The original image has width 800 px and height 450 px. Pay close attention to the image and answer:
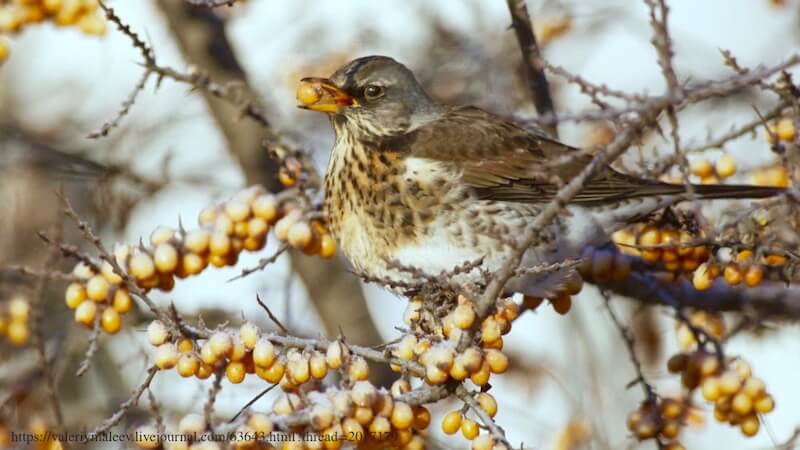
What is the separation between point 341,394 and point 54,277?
1119 mm

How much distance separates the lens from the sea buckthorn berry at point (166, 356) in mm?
2840

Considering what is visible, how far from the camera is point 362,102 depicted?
14.1ft

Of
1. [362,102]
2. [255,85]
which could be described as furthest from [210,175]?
[362,102]

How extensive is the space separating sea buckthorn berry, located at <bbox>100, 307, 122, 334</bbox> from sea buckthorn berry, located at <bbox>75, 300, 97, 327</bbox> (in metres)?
0.03

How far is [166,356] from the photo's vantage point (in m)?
2.84

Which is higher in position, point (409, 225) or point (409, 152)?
point (409, 152)

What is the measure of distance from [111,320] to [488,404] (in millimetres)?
1288

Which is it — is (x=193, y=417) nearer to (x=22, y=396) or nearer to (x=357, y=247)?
(x=357, y=247)

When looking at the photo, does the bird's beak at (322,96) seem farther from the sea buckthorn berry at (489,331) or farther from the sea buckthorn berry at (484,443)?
the sea buckthorn berry at (484,443)

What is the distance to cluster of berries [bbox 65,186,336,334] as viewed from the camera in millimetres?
3422

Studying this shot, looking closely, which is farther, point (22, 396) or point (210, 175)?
point (210, 175)

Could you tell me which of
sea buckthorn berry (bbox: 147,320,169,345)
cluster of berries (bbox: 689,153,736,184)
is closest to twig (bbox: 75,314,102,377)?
sea buckthorn berry (bbox: 147,320,169,345)

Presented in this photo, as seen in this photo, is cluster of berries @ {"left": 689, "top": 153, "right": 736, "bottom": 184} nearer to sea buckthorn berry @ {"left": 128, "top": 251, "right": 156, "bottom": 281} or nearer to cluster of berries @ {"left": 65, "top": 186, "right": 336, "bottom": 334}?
cluster of berries @ {"left": 65, "top": 186, "right": 336, "bottom": 334}

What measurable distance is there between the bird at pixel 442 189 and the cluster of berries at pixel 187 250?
0.78 feet
